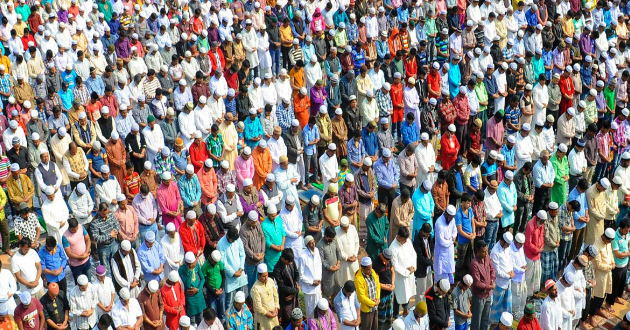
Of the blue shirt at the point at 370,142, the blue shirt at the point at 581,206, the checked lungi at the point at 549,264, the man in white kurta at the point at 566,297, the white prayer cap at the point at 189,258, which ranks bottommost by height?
the checked lungi at the point at 549,264

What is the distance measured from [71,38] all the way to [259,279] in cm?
1008

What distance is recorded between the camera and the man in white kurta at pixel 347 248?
12.0 meters

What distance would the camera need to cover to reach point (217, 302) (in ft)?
38.5

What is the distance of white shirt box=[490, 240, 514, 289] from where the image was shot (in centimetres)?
1189

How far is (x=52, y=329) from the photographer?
10859 millimetres

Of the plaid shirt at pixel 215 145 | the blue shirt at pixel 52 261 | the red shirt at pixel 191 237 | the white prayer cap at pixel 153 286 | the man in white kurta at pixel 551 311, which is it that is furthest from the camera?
the plaid shirt at pixel 215 145

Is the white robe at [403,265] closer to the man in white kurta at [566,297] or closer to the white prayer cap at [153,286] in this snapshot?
the man in white kurta at [566,297]

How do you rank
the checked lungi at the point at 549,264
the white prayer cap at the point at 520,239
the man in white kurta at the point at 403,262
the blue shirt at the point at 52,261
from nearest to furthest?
the blue shirt at the point at 52,261, the man in white kurta at the point at 403,262, the white prayer cap at the point at 520,239, the checked lungi at the point at 549,264

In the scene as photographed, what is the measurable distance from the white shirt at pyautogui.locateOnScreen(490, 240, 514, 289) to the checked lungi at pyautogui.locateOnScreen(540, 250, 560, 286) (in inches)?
46.8

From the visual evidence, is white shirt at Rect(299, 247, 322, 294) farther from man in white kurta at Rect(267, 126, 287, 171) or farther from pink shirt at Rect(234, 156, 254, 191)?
man in white kurta at Rect(267, 126, 287, 171)

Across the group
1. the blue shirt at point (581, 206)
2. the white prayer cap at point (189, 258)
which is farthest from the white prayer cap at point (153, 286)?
the blue shirt at point (581, 206)

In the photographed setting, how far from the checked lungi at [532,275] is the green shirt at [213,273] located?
15.2 feet

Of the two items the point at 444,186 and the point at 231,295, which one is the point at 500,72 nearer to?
the point at 444,186

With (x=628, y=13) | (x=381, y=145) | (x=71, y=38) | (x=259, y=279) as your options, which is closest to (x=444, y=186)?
(x=381, y=145)
